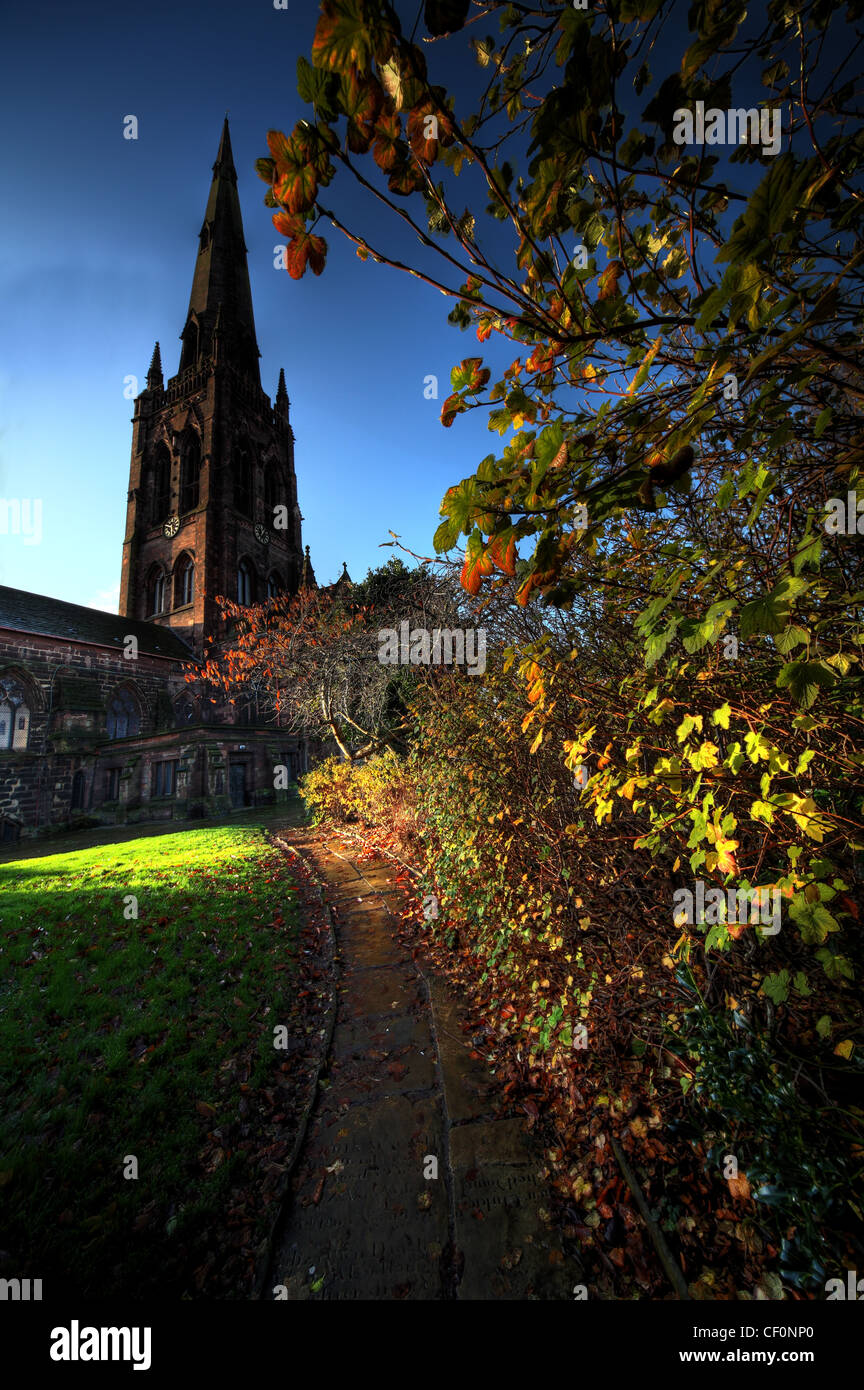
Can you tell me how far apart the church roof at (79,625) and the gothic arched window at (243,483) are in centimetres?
1122

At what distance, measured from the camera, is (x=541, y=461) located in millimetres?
1193

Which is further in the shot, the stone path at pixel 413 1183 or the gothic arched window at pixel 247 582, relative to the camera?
the gothic arched window at pixel 247 582

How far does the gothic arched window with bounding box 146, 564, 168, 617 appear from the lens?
33.8m

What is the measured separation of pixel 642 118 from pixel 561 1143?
4.50 meters

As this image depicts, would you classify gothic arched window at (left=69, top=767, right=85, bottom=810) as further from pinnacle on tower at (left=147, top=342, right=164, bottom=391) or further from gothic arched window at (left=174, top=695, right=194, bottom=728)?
pinnacle on tower at (left=147, top=342, right=164, bottom=391)

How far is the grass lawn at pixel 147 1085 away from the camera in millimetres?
2301

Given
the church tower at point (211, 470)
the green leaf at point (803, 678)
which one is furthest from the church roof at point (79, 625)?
the green leaf at point (803, 678)

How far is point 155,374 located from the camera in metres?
37.7

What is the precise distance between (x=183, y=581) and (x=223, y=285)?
26401 millimetres

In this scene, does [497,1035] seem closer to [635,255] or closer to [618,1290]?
[618,1290]

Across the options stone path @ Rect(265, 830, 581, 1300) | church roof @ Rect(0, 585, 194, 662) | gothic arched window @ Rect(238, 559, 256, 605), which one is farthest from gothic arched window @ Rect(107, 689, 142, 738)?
stone path @ Rect(265, 830, 581, 1300)

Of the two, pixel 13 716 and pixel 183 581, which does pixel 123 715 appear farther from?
pixel 183 581

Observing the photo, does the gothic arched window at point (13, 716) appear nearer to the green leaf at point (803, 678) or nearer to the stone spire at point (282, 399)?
the green leaf at point (803, 678)

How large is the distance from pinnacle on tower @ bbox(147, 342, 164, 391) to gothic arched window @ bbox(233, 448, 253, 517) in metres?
8.96
